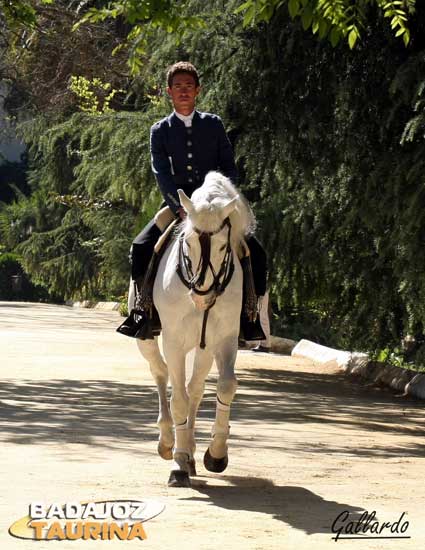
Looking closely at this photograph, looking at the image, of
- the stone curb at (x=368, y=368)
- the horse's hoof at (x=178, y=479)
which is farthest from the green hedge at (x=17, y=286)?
the horse's hoof at (x=178, y=479)

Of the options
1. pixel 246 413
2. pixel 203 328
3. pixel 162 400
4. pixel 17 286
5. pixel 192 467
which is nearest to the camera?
pixel 203 328

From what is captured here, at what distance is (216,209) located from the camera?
375 inches

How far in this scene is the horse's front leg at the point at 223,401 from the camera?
32.8 ft

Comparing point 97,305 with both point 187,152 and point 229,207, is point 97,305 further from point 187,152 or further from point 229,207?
point 229,207

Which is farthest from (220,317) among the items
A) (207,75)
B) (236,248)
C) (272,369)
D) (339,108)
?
(272,369)

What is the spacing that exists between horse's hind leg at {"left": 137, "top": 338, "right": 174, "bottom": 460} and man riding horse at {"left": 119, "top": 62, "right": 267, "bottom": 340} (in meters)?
0.35

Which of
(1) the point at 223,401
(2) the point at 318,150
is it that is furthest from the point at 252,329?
(2) the point at 318,150

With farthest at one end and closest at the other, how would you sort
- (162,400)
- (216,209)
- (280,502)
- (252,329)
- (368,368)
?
(368,368), (162,400), (252,329), (216,209), (280,502)

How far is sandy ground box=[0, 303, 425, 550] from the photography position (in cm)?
811

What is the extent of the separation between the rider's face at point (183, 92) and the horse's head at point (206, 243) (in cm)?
152

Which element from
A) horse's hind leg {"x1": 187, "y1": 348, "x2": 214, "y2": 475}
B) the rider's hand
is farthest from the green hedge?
the rider's hand

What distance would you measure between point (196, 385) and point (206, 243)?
1.35 metres

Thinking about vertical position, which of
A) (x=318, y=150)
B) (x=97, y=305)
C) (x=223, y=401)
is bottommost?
(x=97, y=305)

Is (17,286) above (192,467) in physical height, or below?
below
